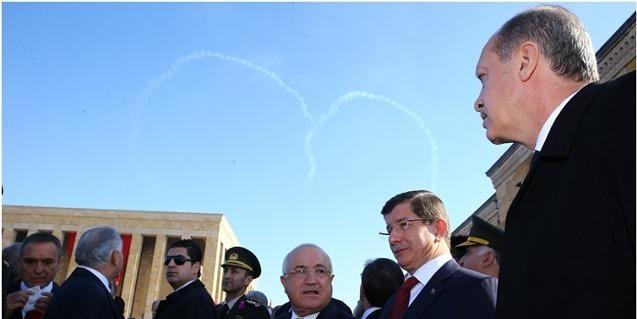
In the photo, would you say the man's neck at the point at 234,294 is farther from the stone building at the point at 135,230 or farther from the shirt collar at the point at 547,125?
the stone building at the point at 135,230

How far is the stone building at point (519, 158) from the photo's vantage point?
508 inches

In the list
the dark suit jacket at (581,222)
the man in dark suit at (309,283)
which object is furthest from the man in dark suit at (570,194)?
the man in dark suit at (309,283)

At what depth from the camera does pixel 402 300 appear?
11.0ft

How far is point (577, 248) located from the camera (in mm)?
1200

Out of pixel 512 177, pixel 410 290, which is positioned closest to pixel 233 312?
pixel 410 290

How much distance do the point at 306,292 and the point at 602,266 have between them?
3.22 meters

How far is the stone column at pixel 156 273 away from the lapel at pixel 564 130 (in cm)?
4437

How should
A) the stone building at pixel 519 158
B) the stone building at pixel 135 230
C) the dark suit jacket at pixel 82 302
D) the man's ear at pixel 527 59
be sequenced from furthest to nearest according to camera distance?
the stone building at pixel 135 230 → the stone building at pixel 519 158 → the dark suit jacket at pixel 82 302 → the man's ear at pixel 527 59

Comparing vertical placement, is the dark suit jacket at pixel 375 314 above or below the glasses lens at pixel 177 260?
below

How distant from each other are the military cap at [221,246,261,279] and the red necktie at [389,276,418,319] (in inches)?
136

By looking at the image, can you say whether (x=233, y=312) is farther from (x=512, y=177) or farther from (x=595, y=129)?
(x=512, y=177)

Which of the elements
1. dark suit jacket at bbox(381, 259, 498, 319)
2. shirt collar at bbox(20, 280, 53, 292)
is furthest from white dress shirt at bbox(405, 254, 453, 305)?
shirt collar at bbox(20, 280, 53, 292)

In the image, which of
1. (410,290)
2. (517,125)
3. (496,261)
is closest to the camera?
(517,125)

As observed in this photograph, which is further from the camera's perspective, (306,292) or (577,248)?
(306,292)
